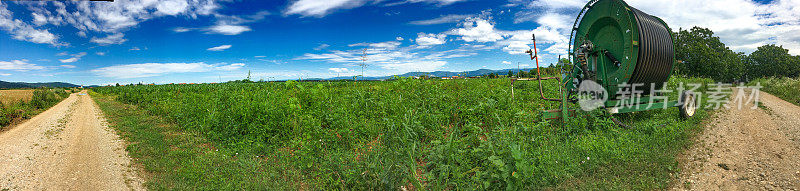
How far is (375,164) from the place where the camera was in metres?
4.03

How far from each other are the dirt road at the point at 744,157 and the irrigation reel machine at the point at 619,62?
4.08 ft

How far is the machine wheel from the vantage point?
763 centimetres

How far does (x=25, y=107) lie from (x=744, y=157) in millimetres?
20707

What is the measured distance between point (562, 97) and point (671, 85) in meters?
12.3

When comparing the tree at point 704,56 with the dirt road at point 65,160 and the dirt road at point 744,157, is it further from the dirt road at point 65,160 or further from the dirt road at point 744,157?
the dirt road at point 65,160

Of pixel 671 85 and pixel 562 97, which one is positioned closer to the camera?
pixel 562 97

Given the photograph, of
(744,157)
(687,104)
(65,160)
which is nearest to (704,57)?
(687,104)

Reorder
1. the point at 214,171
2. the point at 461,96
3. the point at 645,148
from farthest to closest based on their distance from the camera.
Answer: the point at 461,96 < the point at 645,148 < the point at 214,171

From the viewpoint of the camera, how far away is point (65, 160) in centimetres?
521

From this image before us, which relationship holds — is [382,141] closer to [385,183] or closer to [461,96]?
[385,183]

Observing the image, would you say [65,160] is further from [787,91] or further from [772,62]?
[772,62]

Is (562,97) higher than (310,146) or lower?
higher

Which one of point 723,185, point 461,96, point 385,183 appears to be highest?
point 461,96

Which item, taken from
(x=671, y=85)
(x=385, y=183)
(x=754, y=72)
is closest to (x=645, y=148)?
(x=385, y=183)
